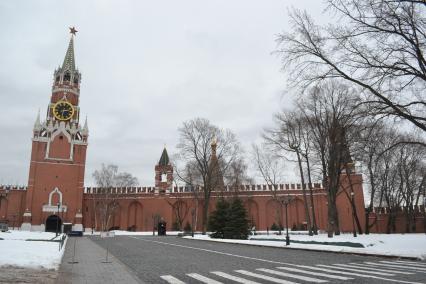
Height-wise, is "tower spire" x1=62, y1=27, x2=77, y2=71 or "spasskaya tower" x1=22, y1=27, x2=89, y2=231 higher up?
"tower spire" x1=62, y1=27, x2=77, y2=71

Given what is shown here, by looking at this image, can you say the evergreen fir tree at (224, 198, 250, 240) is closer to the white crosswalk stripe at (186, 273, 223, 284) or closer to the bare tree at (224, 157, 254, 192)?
the bare tree at (224, 157, 254, 192)

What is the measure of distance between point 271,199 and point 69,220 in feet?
110

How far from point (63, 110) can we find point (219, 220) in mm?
43512

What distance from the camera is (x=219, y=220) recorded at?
3450 centimetres

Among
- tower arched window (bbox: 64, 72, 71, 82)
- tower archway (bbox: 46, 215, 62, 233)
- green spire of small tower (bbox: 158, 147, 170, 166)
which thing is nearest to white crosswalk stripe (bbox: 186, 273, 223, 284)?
tower archway (bbox: 46, 215, 62, 233)

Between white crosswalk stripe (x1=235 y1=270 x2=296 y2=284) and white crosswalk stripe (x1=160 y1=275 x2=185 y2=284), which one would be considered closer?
white crosswalk stripe (x1=235 y1=270 x2=296 y2=284)

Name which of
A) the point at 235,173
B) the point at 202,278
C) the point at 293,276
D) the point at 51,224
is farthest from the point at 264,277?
the point at 51,224

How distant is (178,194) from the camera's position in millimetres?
63625

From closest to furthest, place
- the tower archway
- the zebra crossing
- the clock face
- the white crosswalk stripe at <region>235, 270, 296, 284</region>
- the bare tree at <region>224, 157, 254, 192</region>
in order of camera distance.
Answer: the white crosswalk stripe at <region>235, 270, 296, 284</region>, the zebra crossing, the bare tree at <region>224, 157, 254, 192</region>, the tower archway, the clock face

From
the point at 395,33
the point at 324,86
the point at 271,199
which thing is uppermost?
the point at 324,86

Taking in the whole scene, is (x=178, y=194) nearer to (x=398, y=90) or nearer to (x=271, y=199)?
A: (x=271, y=199)

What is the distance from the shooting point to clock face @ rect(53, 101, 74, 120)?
212 ft

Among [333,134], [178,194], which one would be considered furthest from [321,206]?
[333,134]

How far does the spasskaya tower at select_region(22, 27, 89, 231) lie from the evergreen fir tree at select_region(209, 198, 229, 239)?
30.4 meters
